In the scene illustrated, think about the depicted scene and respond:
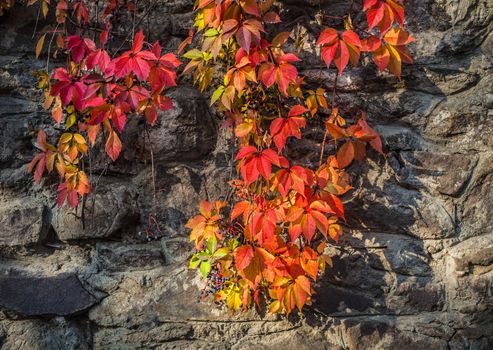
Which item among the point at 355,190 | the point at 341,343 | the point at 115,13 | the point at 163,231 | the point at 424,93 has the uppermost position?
the point at 115,13

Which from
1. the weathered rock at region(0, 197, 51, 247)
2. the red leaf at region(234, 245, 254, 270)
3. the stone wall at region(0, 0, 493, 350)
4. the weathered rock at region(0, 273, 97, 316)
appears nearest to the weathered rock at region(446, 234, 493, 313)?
the stone wall at region(0, 0, 493, 350)

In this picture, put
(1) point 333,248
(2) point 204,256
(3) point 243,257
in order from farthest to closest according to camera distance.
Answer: (1) point 333,248, (2) point 204,256, (3) point 243,257

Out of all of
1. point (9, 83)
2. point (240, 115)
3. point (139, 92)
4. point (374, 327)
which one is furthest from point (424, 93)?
point (9, 83)

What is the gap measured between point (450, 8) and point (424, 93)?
26 cm

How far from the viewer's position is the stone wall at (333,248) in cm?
147

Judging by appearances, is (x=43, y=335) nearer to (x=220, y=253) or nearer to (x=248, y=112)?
(x=220, y=253)

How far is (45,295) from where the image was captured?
5.19 feet

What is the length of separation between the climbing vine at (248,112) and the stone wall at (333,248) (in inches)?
2.9

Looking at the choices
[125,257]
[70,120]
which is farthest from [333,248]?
[70,120]

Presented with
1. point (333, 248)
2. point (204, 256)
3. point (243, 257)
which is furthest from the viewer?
point (333, 248)

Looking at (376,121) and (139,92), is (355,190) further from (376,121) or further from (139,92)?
(139,92)

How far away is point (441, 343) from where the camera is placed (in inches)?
58.7

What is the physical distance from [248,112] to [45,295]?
90 cm

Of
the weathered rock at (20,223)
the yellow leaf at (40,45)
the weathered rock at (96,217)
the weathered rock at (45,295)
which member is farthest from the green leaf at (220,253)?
the yellow leaf at (40,45)
